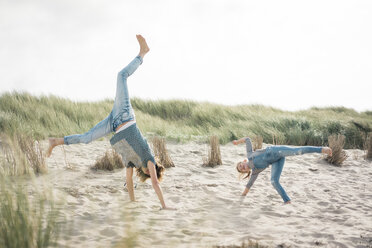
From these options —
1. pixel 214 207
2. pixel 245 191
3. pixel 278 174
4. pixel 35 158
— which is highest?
pixel 35 158

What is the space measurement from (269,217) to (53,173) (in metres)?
3.51

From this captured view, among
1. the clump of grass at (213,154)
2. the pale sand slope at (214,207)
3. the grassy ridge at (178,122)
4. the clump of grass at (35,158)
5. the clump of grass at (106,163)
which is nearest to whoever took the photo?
the pale sand slope at (214,207)

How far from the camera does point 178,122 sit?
1359 centimetres

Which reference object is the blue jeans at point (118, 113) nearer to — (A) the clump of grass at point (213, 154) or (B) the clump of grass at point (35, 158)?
(B) the clump of grass at point (35, 158)

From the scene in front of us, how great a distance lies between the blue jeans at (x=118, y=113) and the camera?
3.93 metres

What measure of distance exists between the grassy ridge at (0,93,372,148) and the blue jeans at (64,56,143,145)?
455cm

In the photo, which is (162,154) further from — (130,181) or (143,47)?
(143,47)

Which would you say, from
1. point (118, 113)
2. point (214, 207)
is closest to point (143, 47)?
point (118, 113)

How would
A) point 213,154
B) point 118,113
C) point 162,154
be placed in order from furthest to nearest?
1. point 213,154
2. point 162,154
3. point 118,113

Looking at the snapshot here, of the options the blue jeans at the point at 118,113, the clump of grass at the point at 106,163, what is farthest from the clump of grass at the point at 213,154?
the blue jeans at the point at 118,113

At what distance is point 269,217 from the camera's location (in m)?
4.32

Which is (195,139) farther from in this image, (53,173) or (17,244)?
(17,244)

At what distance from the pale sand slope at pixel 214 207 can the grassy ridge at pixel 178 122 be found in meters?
2.18

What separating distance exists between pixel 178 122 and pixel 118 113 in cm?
962
